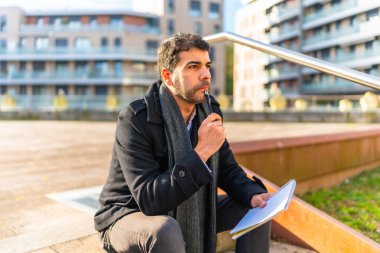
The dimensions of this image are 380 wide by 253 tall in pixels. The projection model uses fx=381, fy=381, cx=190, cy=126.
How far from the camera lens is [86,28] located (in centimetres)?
4725

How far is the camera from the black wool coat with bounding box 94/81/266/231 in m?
1.63

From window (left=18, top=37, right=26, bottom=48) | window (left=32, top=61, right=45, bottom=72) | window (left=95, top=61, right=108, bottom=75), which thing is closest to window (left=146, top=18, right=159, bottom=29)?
window (left=95, top=61, right=108, bottom=75)

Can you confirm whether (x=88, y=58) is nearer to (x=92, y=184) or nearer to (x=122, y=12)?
(x=122, y=12)

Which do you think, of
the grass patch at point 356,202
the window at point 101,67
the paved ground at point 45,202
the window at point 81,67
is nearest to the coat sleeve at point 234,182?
the paved ground at point 45,202

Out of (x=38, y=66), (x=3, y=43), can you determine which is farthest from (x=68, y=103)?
(x=3, y=43)

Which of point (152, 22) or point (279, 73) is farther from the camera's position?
point (152, 22)

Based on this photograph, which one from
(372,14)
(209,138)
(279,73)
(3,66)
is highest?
(3,66)

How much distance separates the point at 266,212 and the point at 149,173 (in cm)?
58

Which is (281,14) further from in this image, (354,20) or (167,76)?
(167,76)

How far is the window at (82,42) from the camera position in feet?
154

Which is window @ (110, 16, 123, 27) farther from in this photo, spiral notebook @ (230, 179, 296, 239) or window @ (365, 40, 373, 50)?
spiral notebook @ (230, 179, 296, 239)

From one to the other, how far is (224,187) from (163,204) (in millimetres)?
Answer: 626

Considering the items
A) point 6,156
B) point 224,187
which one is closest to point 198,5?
point 6,156

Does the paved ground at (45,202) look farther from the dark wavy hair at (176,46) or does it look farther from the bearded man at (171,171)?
the dark wavy hair at (176,46)
